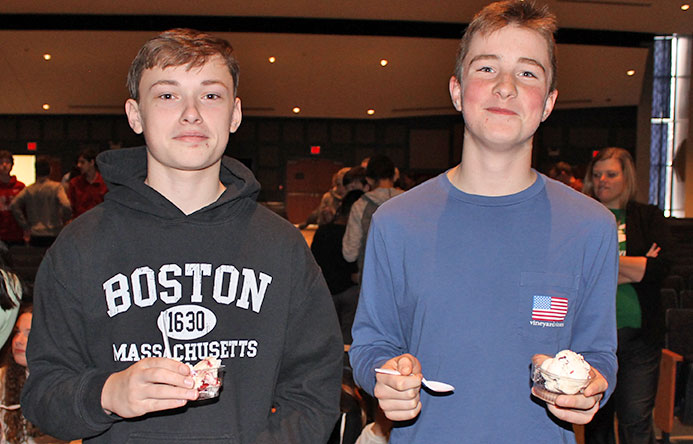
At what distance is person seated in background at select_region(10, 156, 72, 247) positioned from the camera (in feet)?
27.2

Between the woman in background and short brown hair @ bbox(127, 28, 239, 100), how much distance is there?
2.82 metres

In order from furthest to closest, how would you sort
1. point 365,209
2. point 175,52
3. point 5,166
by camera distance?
point 5,166
point 365,209
point 175,52

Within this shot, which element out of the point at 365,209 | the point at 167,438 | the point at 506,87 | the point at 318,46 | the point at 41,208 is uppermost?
the point at 318,46

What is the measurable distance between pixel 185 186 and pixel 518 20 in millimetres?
1089

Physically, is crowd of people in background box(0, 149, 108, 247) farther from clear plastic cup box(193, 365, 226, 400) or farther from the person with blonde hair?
clear plastic cup box(193, 365, 226, 400)

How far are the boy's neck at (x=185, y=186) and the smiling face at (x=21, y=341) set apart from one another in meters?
1.85

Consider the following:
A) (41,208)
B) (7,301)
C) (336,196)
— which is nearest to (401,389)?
(7,301)

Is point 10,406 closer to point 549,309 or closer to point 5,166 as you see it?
point 549,309

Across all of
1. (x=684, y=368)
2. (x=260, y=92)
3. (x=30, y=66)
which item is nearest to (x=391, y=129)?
(x=260, y=92)

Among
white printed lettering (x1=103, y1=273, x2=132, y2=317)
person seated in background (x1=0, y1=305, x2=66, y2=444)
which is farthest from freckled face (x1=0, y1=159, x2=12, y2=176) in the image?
white printed lettering (x1=103, y1=273, x2=132, y2=317)

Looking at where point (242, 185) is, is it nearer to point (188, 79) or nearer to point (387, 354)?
point (188, 79)

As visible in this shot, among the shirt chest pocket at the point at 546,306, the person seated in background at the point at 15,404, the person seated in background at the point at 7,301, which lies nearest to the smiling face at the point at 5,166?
the person seated in background at the point at 15,404

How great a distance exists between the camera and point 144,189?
1.81m

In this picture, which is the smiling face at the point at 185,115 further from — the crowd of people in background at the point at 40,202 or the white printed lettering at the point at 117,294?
the crowd of people in background at the point at 40,202
